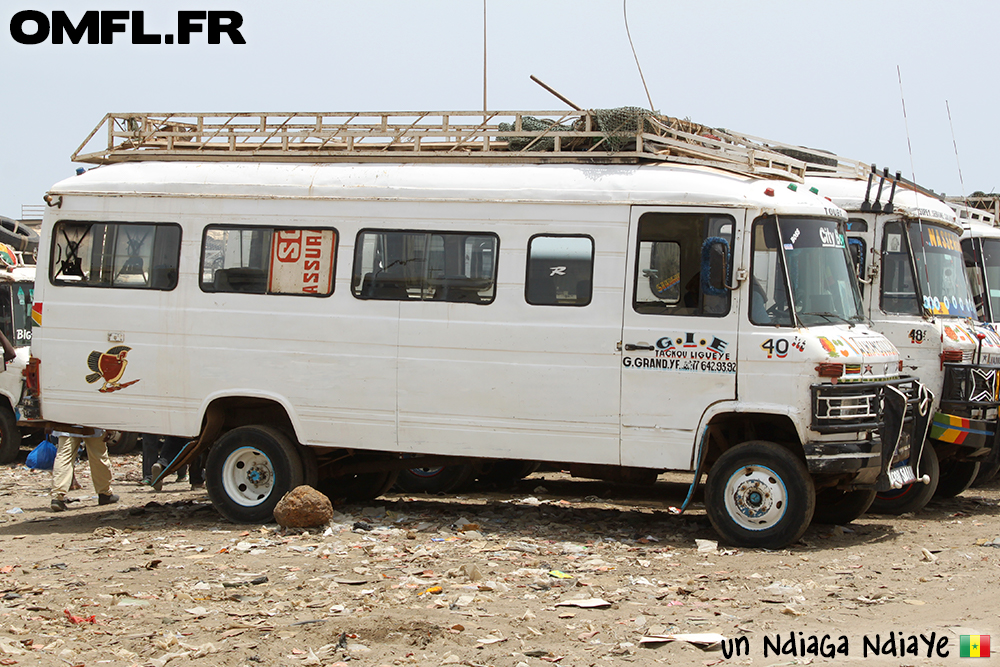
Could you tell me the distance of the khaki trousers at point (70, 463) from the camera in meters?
11.0

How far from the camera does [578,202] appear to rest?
9.00m

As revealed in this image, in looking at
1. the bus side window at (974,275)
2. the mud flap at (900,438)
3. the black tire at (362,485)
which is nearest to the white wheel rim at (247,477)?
the black tire at (362,485)

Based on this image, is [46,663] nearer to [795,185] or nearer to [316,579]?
[316,579]

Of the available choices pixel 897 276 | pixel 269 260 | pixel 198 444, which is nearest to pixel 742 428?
pixel 897 276

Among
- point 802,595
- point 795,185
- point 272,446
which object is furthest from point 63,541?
point 795,185

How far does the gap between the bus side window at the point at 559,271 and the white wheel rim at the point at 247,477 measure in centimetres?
288

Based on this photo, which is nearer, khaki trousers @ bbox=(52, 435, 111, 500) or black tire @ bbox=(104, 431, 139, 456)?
khaki trousers @ bbox=(52, 435, 111, 500)

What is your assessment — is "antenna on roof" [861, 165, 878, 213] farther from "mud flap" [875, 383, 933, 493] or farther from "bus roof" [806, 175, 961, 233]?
"mud flap" [875, 383, 933, 493]

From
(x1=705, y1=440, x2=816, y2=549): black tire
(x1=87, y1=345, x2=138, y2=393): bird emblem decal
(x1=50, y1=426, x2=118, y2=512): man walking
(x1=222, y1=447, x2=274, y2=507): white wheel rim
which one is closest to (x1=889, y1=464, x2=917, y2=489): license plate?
(x1=705, y1=440, x2=816, y2=549): black tire

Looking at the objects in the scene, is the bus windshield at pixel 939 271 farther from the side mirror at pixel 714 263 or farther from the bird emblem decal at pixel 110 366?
the bird emblem decal at pixel 110 366

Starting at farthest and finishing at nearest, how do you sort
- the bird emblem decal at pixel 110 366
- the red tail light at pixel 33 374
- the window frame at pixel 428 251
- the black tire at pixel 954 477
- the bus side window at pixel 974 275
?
the bus side window at pixel 974 275 < the black tire at pixel 954 477 < the red tail light at pixel 33 374 < the bird emblem decal at pixel 110 366 < the window frame at pixel 428 251

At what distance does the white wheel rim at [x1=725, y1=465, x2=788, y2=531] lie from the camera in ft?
28.0

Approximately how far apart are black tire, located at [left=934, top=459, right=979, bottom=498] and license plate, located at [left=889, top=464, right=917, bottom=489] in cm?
222

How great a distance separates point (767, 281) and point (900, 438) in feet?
5.65
